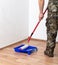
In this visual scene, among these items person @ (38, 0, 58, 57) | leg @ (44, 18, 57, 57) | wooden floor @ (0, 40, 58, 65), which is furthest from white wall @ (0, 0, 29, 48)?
leg @ (44, 18, 57, 57)

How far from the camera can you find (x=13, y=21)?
11.7 ft

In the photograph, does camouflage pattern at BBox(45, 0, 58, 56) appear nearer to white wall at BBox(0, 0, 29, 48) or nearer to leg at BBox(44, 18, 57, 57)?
leg at BBox(44, 18, 57, 57)

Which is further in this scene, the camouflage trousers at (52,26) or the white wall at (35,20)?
the white wall at (35,20)

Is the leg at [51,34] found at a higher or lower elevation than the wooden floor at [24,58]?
higher

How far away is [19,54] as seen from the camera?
3.08 metres

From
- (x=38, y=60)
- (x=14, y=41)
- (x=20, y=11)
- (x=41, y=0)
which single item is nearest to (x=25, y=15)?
(x=20, y=11)

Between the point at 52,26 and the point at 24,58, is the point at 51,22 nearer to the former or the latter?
the point at 52,26

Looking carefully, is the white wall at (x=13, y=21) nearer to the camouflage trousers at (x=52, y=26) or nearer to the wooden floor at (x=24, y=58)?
the wooden floor at (x=24, y=58)

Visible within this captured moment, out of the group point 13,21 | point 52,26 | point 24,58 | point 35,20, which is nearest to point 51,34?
point 52,26

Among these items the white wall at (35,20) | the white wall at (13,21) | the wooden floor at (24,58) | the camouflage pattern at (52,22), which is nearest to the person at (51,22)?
the camouflage pattern at (52,22)

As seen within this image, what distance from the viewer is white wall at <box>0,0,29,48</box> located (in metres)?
3.30

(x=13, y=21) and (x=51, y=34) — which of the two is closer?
(x=51, y=34)

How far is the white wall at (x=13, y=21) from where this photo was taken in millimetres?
3301

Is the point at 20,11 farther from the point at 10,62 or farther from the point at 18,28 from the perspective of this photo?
the point at 10,62
